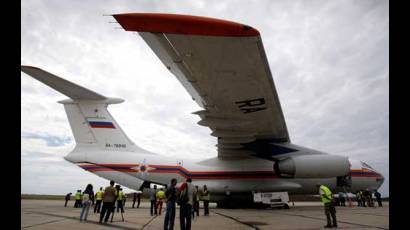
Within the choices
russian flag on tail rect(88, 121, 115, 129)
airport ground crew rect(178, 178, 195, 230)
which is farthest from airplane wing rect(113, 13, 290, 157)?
russian flag on tail rect(88, 121, 115, 129)

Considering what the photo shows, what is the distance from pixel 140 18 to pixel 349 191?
1354cm

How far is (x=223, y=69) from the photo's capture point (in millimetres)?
7812

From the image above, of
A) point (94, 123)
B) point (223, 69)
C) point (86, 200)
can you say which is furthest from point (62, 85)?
point (223, 69)

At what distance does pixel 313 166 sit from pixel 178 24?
9.02m

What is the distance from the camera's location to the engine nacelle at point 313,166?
11.9 m

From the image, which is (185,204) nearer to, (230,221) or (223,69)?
(230,221)

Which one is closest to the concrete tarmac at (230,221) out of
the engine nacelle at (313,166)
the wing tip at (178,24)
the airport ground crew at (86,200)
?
the airport ground crew at (86,200)

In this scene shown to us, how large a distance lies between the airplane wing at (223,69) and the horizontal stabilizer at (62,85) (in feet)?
14.1

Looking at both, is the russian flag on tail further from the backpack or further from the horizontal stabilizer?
the backpack

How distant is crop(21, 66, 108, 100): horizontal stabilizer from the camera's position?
9883 mm

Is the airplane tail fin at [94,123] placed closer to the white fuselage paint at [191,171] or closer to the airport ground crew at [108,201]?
the white fuselage paint at [191,171]

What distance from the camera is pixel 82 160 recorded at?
1305cm

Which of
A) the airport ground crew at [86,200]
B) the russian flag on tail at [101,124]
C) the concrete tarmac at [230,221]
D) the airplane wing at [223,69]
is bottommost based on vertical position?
the concrete tarmac at [230,221]
